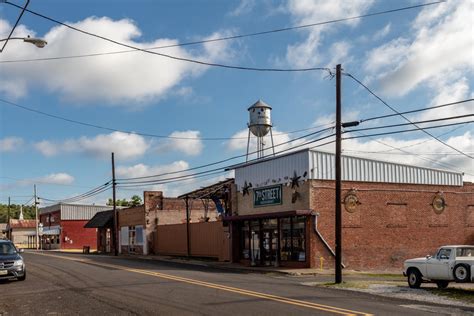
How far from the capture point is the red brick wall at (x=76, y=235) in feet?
251

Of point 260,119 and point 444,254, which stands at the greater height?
point 260,119

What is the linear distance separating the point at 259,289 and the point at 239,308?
458 centimetres

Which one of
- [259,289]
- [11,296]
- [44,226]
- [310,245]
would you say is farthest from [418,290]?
[44,226]

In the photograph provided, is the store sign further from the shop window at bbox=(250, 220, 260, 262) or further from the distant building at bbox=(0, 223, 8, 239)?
the distant building at bbox=(0, 223, 8, 239)

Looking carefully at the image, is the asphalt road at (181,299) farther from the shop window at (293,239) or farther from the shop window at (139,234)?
the shop window at (139,234)

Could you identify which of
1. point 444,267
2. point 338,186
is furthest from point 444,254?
point 338,186

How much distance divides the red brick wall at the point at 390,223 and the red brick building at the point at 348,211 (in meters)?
0.05

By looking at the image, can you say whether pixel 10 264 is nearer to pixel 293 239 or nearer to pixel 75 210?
pixel 293 239

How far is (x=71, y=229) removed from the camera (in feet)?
253

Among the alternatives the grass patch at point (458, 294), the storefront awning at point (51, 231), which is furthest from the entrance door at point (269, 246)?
the storefront awning at point (51, 231)

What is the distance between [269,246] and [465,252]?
15.2 m

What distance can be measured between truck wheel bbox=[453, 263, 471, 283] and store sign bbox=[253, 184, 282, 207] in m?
14.5

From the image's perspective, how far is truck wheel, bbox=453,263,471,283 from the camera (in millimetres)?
17359

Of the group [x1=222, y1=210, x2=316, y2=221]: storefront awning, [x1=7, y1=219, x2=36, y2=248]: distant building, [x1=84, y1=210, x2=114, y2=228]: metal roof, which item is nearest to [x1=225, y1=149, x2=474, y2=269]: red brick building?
[x1=222, y1=210, x2=316, y2=221]: storefront awning
